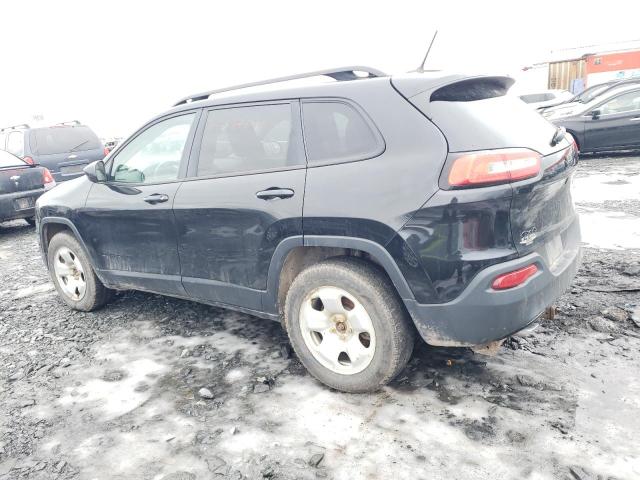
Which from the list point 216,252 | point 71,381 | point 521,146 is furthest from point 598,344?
point 71,381

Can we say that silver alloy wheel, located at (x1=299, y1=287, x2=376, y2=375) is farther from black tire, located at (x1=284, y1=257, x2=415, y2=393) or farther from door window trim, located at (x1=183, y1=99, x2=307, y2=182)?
door window trim, located at (x1=183, y1=99, x2=307, y2=182)

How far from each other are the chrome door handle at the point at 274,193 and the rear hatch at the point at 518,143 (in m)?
0.81

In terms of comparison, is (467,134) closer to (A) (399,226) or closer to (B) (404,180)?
(B) (404,180)

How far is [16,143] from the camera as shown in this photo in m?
9.91

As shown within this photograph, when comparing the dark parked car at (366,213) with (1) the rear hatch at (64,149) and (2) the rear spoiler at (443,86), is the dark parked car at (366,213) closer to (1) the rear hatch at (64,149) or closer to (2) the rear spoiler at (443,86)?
(2) the rear spoiler at (443,86)

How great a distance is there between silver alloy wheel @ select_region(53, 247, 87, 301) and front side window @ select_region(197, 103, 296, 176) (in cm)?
182

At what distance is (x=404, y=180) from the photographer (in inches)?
98.3

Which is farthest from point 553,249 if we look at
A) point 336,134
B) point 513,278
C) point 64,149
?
point 64,149

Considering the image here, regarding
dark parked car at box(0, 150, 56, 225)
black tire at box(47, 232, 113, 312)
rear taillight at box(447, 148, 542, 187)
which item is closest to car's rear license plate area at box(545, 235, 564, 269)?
rear taillight at box(447, 148, 542, 187)

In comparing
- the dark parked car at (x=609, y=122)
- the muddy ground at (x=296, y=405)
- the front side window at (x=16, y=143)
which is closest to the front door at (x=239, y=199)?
the muddy ground at (x=296, y=405)

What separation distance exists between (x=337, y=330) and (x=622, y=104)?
9633mm

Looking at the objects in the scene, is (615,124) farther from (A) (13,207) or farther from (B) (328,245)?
(A) (13,207)

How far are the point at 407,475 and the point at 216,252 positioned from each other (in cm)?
173

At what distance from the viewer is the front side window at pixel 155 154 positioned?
3.54m
